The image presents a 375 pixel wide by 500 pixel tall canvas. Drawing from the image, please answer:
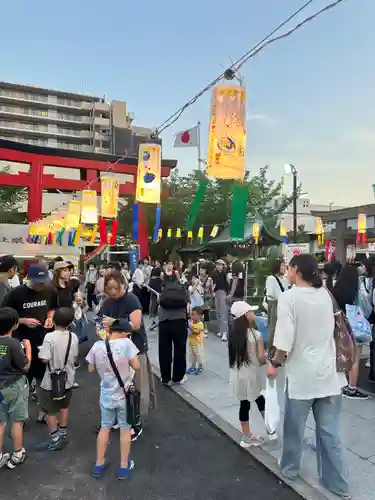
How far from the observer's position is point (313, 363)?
2777mm

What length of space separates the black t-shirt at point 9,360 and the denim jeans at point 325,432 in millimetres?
2176

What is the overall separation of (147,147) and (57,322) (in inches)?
259

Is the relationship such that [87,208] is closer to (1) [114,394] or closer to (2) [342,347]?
(1) [114,394]

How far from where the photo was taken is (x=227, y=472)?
3.21 metres

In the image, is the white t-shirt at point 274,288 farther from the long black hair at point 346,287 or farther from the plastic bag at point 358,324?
the plastic bag at point 358,324

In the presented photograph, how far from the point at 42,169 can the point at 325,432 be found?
22.4 m

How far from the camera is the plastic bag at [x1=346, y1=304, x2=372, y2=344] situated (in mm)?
4887

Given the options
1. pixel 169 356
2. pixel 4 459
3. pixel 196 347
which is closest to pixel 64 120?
pixel 196 347

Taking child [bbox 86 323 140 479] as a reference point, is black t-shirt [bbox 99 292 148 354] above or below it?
above

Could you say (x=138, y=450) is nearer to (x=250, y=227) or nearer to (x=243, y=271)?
(x=243, y=271)

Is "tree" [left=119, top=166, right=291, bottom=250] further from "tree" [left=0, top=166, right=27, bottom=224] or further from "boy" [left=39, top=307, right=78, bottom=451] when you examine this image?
"boy" [left=39, top=307, right=78, bottom=451]

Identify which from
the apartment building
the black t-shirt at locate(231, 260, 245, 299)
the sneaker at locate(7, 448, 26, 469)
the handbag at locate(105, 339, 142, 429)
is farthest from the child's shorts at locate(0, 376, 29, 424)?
the apartment building

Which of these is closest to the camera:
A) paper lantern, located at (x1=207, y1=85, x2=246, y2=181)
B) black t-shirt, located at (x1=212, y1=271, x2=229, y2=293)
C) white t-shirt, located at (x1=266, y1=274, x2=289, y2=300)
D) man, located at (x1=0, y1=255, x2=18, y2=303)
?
man, located at (x1=0, y1=255, x2=18, y2=303)

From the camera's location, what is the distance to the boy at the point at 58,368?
363 cm
